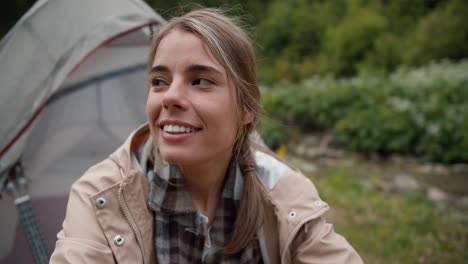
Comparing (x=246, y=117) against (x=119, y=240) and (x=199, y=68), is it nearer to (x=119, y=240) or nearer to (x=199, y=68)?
(x=199, y=68)

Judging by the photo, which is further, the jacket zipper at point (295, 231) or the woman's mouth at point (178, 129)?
the jacket zipper at point (295, 231)

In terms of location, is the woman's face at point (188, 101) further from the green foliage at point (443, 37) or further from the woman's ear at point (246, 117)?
the green foliage at point (443, 37)

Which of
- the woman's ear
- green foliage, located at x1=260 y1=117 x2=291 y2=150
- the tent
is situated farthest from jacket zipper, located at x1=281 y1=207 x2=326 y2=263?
green foliage, located at x1=260 y1=117 x2=291 y2=150

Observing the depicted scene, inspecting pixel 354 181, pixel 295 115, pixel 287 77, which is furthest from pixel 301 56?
pixel 354 181

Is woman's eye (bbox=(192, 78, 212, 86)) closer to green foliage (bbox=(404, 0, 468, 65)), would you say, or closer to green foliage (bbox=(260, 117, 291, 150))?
green foliage (bbox=(260, 117, 291, 150))

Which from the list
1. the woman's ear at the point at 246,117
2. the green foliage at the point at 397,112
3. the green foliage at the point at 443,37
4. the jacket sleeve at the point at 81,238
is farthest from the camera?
the green foliage at the point at 443,37

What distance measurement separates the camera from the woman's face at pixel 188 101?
1.52 meters

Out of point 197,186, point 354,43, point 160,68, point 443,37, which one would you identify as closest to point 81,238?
point 197,186

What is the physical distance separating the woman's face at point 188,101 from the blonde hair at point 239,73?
0.10 ft

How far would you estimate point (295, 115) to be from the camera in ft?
26.2

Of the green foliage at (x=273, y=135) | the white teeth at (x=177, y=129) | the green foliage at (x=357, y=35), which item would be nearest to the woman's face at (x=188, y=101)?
the white teeth at (x=177, y=129)

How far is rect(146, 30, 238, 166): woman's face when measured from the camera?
4.98 ft

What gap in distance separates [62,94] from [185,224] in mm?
1147

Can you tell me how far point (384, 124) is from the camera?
20.4 feet
